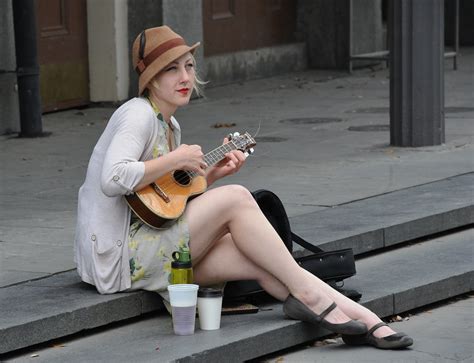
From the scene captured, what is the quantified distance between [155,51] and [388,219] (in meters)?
2.15

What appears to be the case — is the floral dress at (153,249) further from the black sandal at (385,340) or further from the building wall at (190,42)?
the building wall at (190,42)

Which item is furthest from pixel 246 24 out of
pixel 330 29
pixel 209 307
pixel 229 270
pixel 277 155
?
pixel 209 307

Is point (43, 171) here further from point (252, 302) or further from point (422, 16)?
point (252, 302)

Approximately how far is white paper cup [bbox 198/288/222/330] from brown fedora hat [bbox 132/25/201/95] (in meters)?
0.94

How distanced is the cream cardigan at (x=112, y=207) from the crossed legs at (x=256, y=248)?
298 millimetres

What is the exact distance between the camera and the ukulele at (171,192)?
18.7 ft

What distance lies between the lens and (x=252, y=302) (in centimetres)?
623

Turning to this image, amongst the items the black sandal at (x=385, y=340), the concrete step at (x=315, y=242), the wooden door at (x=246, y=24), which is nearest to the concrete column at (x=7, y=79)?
the wooden door at (x=246, y=24)

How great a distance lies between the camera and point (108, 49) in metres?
13.5

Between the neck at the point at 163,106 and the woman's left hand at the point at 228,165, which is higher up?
the neck at the point at 163,106

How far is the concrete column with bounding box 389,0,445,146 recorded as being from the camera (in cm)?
1048

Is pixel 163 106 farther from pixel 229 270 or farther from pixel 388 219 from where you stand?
pixel 388 219

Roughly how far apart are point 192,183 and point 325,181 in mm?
3256

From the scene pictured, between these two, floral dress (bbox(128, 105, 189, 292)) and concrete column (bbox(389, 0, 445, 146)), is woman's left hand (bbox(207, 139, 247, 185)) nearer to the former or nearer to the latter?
floral dress (bbox(128, 105, 189, 292))
